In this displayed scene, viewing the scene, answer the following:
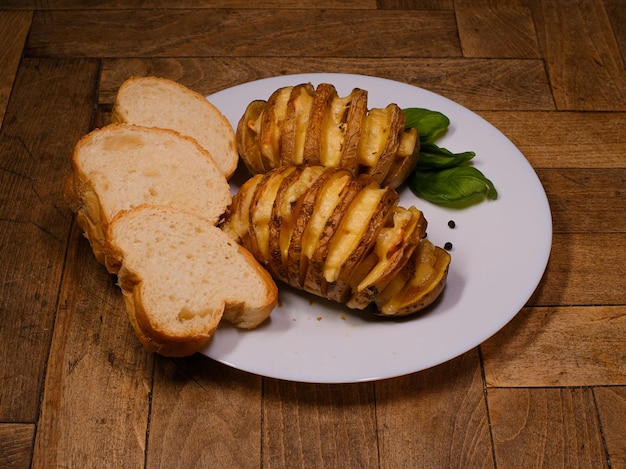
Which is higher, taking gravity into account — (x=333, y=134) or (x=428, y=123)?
(x=333, y=134)

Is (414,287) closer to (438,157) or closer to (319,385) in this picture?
(319,385)

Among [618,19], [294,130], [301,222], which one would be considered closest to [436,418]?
[301,222]

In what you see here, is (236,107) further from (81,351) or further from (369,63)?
(81,351)

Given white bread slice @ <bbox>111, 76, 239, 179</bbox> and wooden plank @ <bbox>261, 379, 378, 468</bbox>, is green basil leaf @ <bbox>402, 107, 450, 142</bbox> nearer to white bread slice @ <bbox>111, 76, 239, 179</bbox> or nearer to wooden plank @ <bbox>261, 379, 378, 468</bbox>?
white bread slice @ <bbox>111, 76, 239, 179</bbox>

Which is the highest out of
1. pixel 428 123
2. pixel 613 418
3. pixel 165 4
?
pixel 428 123

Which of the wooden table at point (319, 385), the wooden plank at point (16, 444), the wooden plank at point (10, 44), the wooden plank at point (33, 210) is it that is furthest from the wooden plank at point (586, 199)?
the wooden plank at point (10, 44)

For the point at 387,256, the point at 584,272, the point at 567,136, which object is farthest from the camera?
the point at 567,136

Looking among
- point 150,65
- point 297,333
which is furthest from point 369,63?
point 297,333

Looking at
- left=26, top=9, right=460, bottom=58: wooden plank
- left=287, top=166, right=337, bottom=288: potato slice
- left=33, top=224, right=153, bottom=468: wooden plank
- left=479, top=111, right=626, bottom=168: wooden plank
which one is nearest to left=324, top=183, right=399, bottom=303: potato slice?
left=287, top=166, right=337, bottom=288: potato slice
